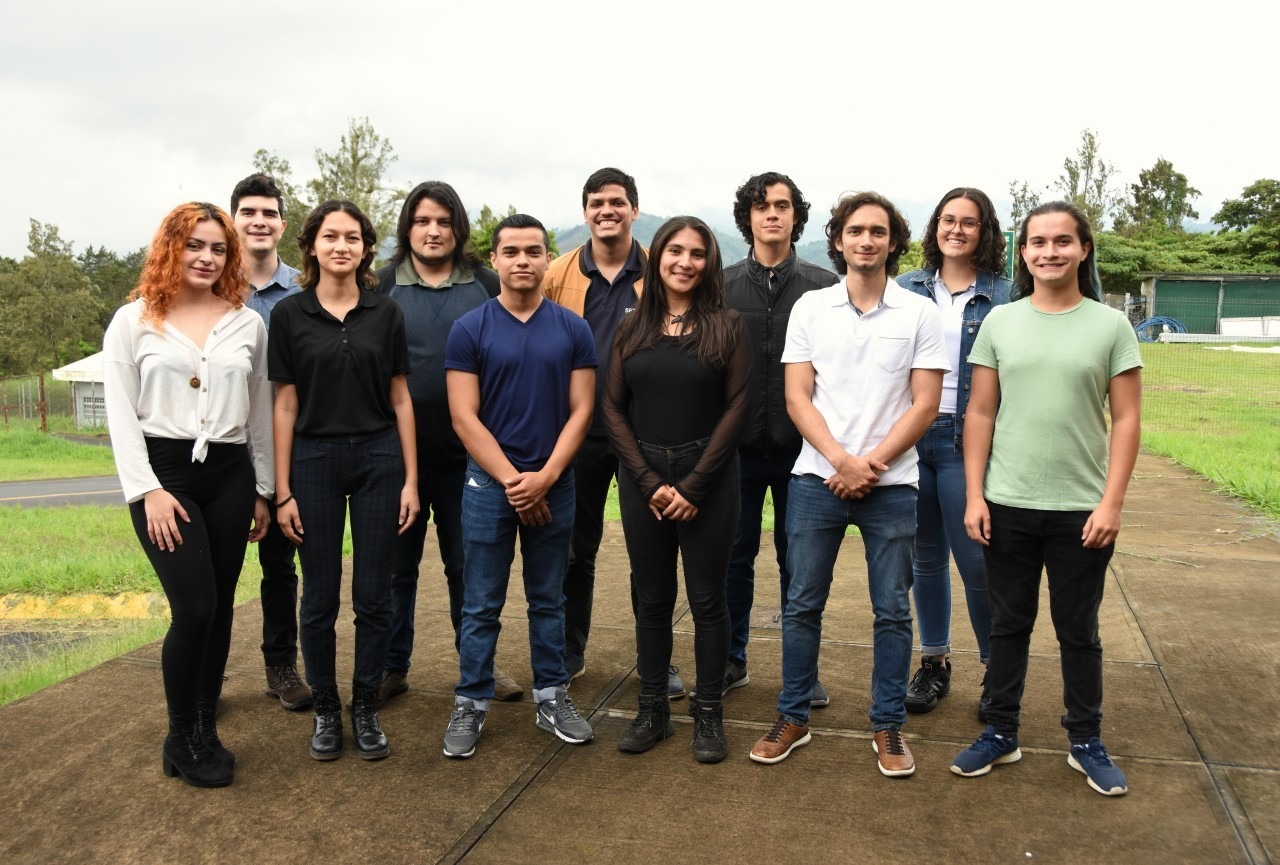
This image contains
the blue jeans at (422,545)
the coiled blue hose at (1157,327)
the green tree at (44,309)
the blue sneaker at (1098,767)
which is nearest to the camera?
the blue sneaker at (1098,767)

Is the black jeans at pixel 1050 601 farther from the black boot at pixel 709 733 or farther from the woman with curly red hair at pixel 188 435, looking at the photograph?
the woman with curly red hair at pixel 188 435

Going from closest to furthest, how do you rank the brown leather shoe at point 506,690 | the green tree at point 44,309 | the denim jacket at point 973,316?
the denim jacket at point 973,316 → the brown leather shoe at point 506,690 → the green tree at point 44,309

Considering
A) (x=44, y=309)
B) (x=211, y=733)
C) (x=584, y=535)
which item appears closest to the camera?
(x=211, y=733)

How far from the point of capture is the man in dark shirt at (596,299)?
4.29 metres

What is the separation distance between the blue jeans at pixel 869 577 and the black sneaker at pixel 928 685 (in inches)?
19.2

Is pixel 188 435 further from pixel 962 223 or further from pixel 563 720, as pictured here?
pixel 962 223

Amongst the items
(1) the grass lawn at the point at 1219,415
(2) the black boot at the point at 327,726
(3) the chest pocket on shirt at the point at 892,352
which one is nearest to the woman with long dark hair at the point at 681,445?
(3) the chest pocket on shirt at the point at 892,352

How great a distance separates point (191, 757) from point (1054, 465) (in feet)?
9.69

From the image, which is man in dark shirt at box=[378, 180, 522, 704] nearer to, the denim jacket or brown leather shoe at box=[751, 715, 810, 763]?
brown leather shoe at box=[751, 715, 810, 763]

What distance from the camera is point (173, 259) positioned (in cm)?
347

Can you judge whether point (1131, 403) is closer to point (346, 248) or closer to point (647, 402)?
point (647, 402)

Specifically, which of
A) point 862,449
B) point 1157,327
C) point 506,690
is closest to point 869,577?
point 862,449

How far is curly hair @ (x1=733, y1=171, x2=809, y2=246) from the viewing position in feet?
13.7

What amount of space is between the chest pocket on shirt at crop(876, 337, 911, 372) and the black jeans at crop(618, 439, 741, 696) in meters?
0.61
